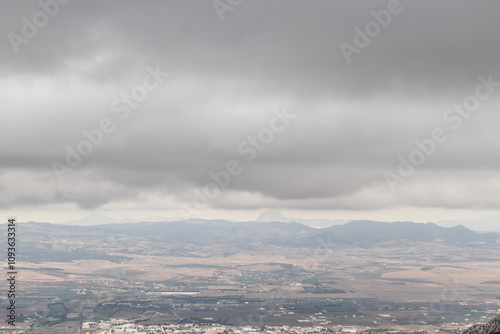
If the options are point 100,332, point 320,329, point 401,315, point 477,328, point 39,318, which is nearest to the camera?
point 477,328

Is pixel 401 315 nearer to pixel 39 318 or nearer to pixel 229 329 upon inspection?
pixel 229 329

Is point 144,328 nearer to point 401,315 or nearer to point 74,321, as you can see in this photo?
point 74,321

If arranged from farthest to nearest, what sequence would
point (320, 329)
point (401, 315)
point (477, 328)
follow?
point (401, 315), point (320, 329), point (477, 328)

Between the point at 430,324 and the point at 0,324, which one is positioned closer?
the point at 0,324

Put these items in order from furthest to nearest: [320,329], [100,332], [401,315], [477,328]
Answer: [401,315], [320,329], [100,332], [477,328]

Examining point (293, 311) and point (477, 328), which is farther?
point (293, 311)

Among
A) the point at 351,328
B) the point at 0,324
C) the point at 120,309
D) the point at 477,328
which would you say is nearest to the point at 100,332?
the point at 0,324

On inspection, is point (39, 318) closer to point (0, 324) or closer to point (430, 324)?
point (0, 324)

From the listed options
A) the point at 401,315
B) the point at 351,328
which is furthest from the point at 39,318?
the point at 401,315
